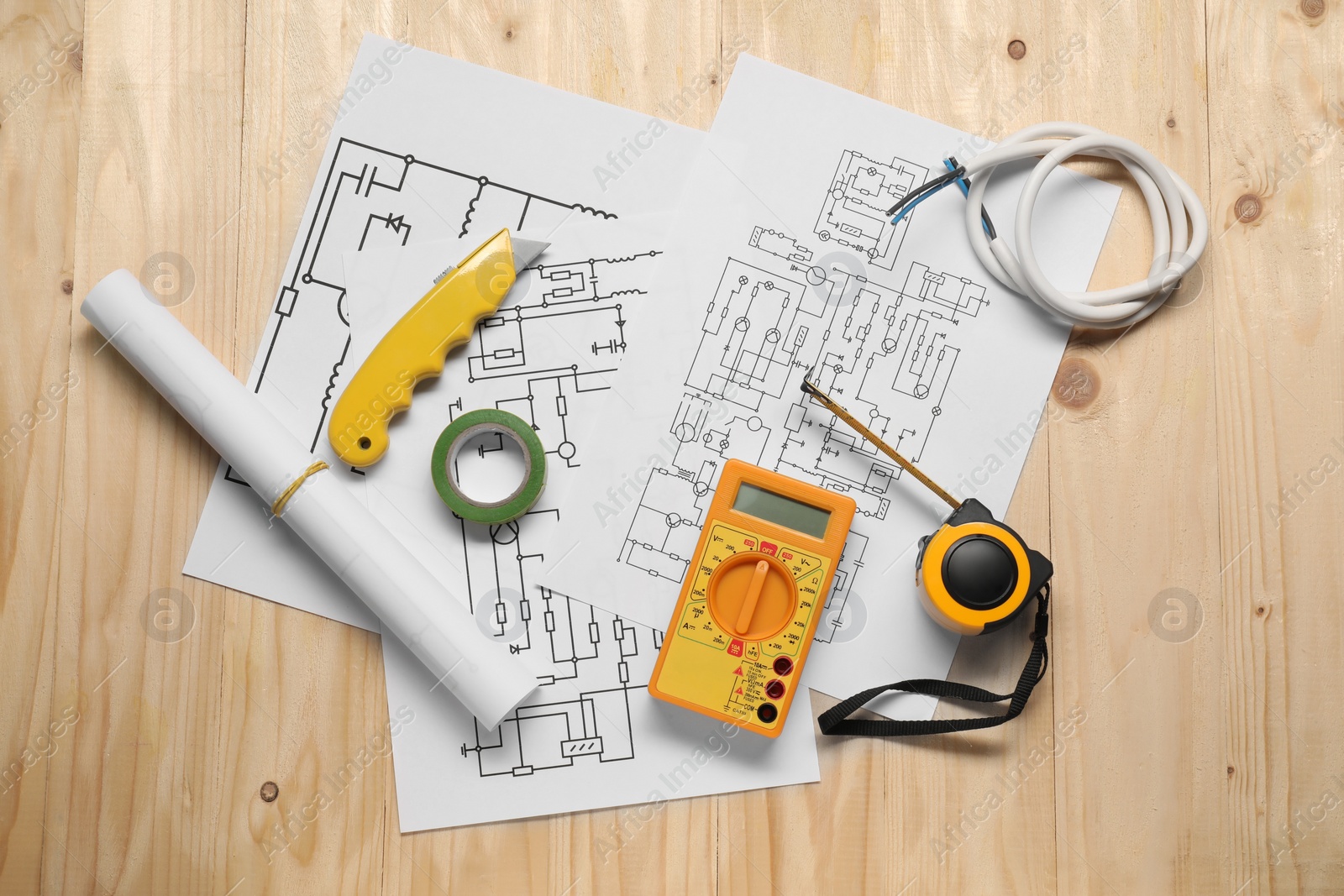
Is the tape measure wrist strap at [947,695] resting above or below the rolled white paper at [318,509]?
below

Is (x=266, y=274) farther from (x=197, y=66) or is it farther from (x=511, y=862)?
(x=511, y=862)

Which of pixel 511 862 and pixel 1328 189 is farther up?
pixel 1328 189

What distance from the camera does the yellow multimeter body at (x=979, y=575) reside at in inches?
35.4

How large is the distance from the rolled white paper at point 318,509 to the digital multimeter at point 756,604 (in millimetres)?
167

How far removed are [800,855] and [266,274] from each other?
84 centimetres

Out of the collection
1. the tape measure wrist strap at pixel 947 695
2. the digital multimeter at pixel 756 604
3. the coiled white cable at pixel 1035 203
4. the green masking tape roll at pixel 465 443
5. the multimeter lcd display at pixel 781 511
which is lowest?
the tape measure wrist strap at pixel 947 695

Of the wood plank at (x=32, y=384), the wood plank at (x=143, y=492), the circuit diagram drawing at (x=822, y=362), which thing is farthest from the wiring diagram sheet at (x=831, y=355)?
the wood plank at (x=32, y=384)

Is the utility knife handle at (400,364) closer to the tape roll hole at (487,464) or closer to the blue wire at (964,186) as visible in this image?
the tape roll hole at (487,464)

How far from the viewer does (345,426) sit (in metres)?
0.96

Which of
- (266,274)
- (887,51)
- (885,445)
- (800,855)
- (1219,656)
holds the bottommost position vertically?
(800,855)

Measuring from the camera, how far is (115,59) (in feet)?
3.28

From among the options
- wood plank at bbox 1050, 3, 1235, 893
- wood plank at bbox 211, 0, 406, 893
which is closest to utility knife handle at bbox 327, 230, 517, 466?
wood plank at bbox 211, 0, 406, 893

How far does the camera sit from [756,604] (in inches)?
36.1

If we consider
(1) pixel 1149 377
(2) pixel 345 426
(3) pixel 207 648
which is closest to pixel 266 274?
(2) pixel 345 426
